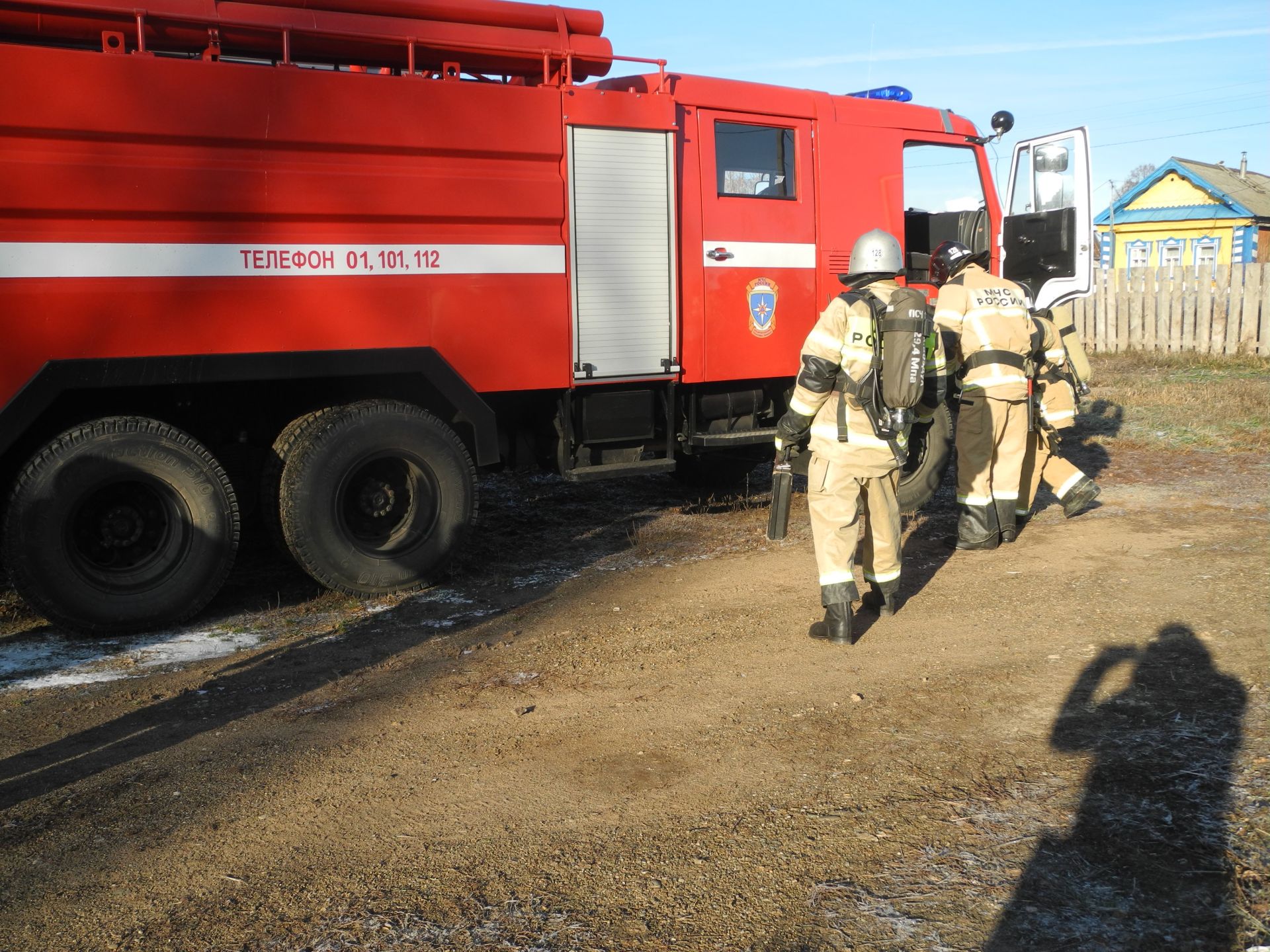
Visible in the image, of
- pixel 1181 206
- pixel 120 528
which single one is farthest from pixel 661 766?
pixel 1181 206

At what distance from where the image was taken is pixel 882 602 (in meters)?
5.73

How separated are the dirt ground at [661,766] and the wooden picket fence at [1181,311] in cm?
1148

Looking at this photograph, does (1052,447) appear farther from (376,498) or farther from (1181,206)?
(1181,206)

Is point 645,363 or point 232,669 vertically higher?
point 645,363

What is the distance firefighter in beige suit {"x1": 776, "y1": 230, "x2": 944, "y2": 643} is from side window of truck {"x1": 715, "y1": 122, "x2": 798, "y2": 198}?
80.9 inches

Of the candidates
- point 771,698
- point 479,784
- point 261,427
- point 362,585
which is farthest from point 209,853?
point 261,427

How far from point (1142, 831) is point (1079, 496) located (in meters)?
4.37

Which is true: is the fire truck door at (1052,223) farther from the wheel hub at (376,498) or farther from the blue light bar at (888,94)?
the wheel hub at (376,498)

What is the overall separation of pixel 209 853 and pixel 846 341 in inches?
136

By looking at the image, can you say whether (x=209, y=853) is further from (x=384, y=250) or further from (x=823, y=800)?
(x=384, y=250)

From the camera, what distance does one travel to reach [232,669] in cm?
513

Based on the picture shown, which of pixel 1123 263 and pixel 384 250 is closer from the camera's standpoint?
pixel 384 250

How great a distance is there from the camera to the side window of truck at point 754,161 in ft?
23.7

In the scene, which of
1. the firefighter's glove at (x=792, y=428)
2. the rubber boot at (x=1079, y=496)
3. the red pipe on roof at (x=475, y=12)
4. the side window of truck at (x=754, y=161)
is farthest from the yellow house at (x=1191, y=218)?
the firefighter's glove at (x=792, y=428)
